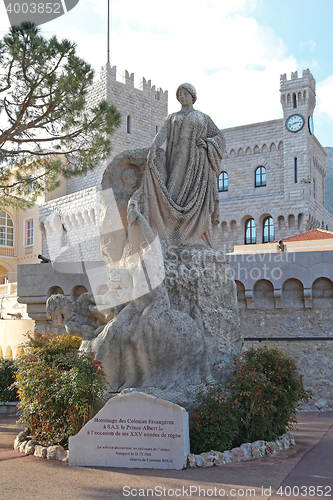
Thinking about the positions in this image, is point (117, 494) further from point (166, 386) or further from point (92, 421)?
point (166, 386)

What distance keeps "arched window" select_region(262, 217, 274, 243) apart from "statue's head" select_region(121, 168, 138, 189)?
37.6m

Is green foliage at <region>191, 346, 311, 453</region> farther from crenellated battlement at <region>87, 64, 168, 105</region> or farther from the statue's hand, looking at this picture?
crenellated battlement at <region>87, 64, 168, 105</region>

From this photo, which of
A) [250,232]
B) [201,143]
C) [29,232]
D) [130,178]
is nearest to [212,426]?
[130,178]

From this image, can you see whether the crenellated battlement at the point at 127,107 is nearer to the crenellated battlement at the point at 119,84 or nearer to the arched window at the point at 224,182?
the crenellated battlement at the point at 119,84

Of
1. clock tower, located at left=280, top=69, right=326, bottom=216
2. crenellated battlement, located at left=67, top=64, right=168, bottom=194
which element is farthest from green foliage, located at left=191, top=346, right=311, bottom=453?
clock tower, located at left=280, top=69, right=326, bottom=216

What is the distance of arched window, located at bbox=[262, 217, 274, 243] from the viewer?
4425 cm

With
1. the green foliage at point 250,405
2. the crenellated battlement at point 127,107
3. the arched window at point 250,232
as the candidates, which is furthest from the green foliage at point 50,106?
the arched window at point 250,232

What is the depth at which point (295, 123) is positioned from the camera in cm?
4459

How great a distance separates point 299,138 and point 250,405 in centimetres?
4129

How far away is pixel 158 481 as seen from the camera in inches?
183

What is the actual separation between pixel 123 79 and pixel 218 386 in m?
40.9

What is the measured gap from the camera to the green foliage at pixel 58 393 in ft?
17.8

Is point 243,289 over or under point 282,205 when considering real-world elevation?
under

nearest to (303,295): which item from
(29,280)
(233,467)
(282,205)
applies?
(29,280)
